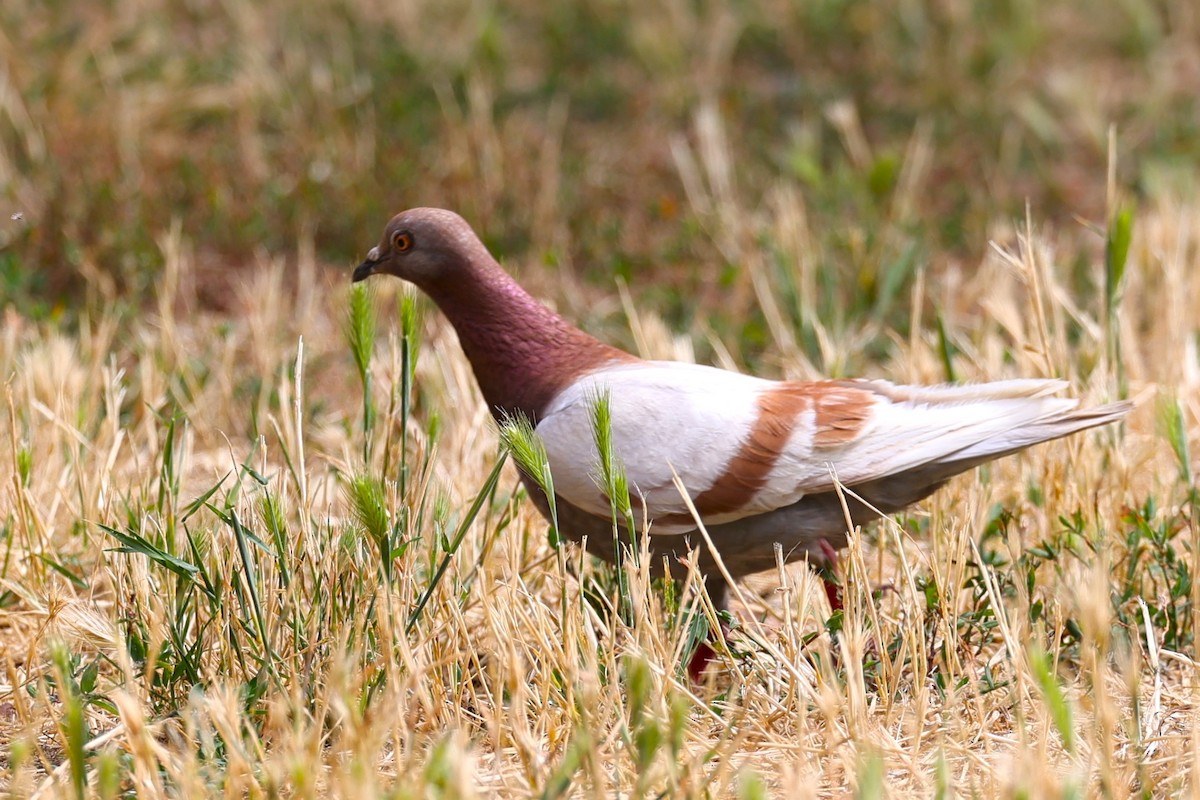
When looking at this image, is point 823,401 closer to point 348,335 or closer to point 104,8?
point 348,335

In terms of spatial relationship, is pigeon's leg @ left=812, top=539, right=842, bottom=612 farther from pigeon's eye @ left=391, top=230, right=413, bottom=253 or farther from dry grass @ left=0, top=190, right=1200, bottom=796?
pigeon's eye @ left=391, top=230, right=413, bottom=253

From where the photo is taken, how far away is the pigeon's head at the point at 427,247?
3289 millimetres

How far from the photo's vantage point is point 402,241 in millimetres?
3377

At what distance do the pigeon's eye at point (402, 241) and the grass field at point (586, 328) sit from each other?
7.8 inches

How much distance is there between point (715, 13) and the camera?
796cm

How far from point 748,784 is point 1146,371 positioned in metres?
3.35

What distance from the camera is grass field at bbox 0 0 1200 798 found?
2.56m

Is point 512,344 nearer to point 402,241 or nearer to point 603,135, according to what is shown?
point 402,241

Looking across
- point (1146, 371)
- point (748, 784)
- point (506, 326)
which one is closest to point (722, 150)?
point (1146, 371)

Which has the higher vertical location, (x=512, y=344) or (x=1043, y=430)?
(x=512, y=344)

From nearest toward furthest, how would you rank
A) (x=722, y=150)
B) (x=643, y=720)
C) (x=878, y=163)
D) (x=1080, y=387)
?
(x=643, y=720), (x=1080, y=387), (x=878, y=163), (x=722, y=150)

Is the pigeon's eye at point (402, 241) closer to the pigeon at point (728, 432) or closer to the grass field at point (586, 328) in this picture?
the pigeon at point (728, 432)

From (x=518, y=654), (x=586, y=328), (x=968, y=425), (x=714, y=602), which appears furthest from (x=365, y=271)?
(x=586, y=328)

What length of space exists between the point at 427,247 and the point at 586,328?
1.98 meters
